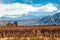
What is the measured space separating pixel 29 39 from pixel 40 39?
1.60 meters

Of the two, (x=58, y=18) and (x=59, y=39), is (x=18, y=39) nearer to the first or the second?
(x=59, y=39)

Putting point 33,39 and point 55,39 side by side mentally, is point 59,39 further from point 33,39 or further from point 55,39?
point 33,39

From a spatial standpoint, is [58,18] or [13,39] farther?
[58,18]

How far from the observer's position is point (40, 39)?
32656mm

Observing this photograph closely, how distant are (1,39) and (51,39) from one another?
7666 millimetres

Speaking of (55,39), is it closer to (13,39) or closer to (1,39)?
(13,39)

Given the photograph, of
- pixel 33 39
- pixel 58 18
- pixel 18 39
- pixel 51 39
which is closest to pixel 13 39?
pixel 18 39

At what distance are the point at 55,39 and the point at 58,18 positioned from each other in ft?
478

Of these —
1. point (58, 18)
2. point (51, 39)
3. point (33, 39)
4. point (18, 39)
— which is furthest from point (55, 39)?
point (58, 18)

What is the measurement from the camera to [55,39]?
3262cm

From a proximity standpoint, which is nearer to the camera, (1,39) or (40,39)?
(40,39)

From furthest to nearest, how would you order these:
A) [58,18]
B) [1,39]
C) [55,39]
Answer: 1. [58,18]
2. [1,39]
3. [55,39]

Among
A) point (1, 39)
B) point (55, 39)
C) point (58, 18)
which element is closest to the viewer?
point (55, 39)

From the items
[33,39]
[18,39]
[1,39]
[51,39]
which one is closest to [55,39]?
[51,39]
